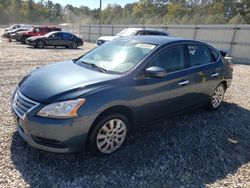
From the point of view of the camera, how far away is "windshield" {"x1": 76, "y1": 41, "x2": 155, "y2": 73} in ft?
12.0

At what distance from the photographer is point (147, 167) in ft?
10.5

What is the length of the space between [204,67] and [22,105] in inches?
132

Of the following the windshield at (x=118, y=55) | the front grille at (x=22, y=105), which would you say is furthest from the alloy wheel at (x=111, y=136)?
the front grille at (x=22, y=105)

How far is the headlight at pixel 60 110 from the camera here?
112 inches

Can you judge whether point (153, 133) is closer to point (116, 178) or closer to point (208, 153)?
point (208, 153)

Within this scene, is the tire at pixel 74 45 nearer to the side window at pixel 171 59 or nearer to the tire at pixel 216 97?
the tire at pixel 216 97

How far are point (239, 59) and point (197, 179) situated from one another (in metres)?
14.7

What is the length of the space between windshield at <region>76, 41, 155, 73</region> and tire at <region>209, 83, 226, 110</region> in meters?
2.14

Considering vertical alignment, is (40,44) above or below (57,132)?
below

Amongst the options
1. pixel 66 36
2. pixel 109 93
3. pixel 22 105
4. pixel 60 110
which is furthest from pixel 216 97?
pixel 66 36

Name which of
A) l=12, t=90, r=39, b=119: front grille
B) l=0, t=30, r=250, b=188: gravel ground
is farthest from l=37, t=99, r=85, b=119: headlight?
l=0, t=30, r=250, b=188: gravel ground

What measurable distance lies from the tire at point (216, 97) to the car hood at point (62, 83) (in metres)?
2.76

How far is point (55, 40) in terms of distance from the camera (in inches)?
736

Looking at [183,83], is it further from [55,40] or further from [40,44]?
[55,40]
